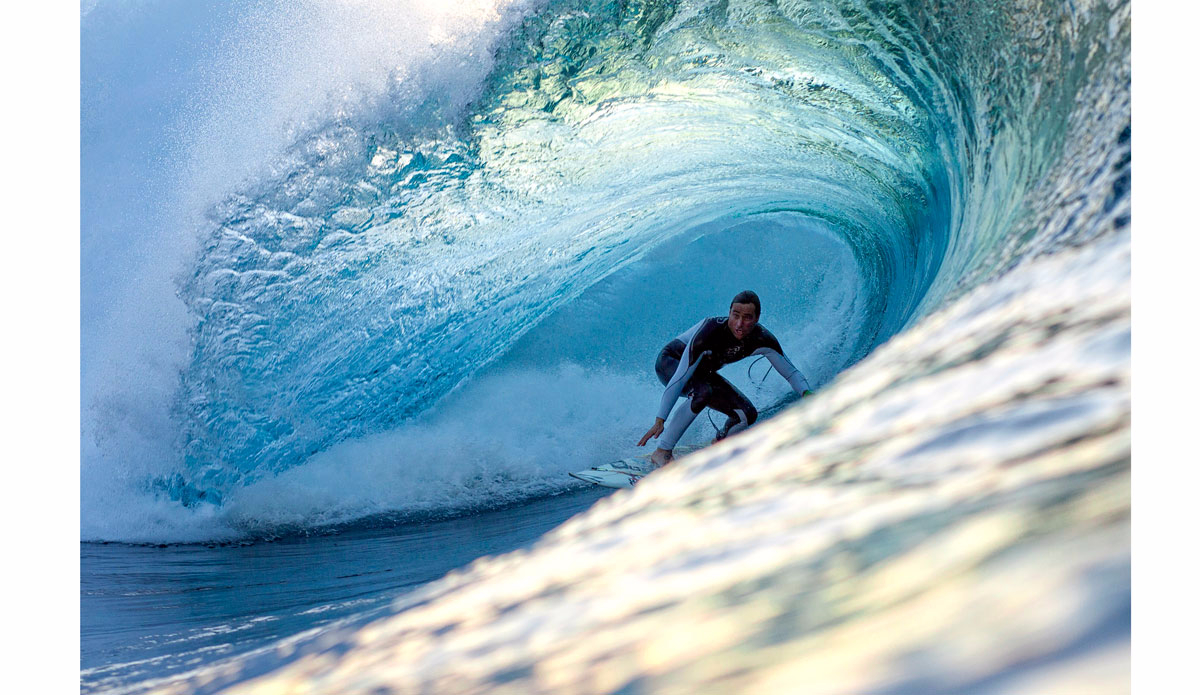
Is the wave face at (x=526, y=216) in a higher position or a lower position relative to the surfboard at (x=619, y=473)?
higher

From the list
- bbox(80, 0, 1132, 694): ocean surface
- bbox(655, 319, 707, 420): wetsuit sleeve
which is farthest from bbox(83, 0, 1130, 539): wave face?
bbox(655, 319, 707, 420): wetsuit sleeve

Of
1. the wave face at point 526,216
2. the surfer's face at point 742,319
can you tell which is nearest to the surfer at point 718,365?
the surfer's face at point 742,319

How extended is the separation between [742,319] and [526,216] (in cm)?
107

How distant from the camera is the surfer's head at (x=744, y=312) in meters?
2.15

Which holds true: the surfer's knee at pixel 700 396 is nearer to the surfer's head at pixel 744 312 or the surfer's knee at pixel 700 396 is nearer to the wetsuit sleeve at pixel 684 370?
the wetsuit sleeve at pixel 684 370

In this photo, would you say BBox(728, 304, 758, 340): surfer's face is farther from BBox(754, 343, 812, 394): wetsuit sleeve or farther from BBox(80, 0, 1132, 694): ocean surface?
BBox(80, 0, 1132, 694): ocean surface

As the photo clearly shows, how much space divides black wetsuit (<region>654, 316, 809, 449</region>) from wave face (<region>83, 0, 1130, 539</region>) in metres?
0.39

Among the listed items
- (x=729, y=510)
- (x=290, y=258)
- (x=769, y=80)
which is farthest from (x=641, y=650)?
(x=290, y=258)

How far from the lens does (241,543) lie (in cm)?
269

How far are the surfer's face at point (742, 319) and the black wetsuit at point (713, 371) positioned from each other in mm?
32

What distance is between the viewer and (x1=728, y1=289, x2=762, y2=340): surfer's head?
215 centimetres

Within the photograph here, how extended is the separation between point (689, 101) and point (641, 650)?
214cm
